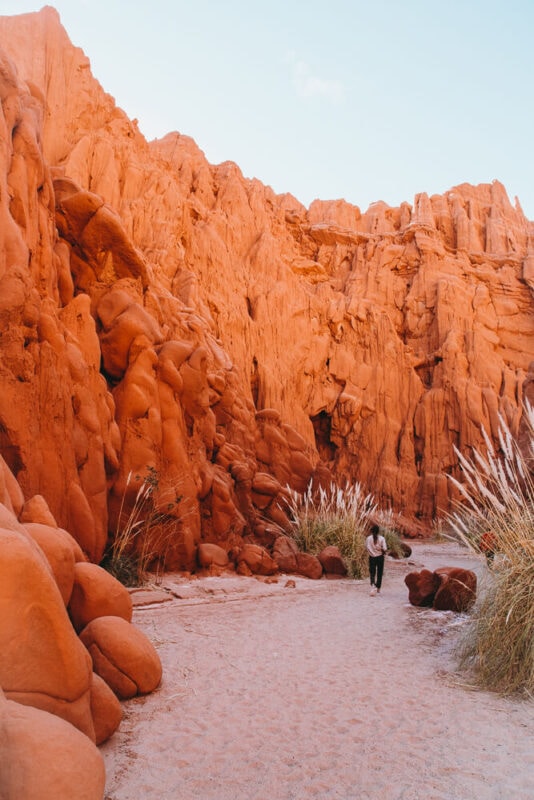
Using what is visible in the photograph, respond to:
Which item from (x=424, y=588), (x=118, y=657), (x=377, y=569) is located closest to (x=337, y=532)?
(x=377, y=569)

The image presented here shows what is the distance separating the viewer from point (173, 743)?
360cm

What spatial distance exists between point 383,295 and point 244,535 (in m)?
21.2

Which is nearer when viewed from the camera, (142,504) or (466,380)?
(142,504)

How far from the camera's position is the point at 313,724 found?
13.1 ft

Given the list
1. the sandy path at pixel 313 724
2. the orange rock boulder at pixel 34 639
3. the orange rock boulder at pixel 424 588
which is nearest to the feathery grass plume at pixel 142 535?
the sandy path at pixel 313 724

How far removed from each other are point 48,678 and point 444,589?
685 cm

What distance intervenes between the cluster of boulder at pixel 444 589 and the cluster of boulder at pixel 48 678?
503 centimetres

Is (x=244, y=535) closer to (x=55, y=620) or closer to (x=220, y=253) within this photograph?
(x=55, y=620)

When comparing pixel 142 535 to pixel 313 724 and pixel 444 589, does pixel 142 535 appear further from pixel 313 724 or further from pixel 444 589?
pixel 313 724

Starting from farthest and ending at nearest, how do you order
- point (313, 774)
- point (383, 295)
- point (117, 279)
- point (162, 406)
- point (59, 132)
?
point (383, 295)
point (59, 132)
point (117, 279)
point (162, 406)
point (313, 774)

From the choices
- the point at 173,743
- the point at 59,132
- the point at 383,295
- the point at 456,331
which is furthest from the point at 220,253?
the point at 173,743

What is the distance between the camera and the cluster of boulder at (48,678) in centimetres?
215

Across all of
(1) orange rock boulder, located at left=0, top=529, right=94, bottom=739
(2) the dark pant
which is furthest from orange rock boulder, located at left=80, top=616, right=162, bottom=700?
(2) the dark pant

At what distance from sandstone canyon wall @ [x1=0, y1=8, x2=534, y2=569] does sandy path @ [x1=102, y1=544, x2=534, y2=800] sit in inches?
145
